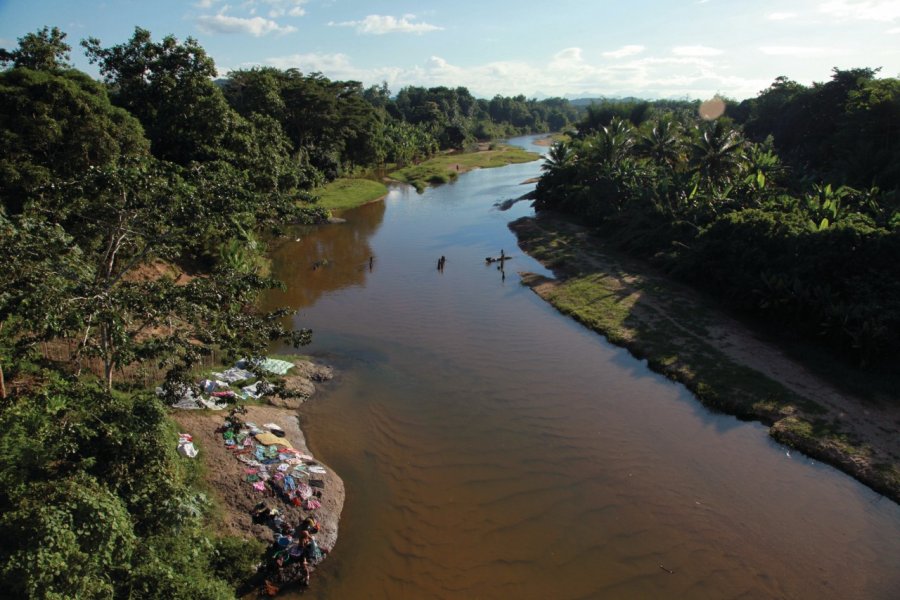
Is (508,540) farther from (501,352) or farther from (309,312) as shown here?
(309,312)

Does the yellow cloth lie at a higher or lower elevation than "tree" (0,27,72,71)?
lower

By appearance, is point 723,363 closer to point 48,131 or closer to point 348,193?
point 48,131

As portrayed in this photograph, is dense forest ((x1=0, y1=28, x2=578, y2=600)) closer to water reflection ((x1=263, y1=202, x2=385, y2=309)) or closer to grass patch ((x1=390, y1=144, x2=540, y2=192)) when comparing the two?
water reflection ((x1=263, y1=202, x2=385, y2=309))

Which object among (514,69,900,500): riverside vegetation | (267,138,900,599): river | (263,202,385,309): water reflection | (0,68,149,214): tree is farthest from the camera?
(263,202,385,309): water reflection

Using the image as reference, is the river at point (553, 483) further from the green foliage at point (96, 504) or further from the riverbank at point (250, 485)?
the green foliage at point (96, 504)

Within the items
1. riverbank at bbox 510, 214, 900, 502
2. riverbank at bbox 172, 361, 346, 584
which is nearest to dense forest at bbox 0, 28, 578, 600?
riverbank at bbox 172, 361, 346, 584

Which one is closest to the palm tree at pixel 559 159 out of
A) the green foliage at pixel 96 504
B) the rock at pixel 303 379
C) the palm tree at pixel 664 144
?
the palm tree at pixel 664 144

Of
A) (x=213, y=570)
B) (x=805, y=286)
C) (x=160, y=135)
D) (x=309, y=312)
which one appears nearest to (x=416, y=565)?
(x=213, y=570)

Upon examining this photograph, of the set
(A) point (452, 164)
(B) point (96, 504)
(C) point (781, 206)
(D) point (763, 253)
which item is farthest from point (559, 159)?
(B) point (96, 504)
